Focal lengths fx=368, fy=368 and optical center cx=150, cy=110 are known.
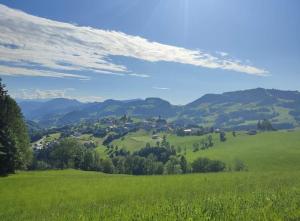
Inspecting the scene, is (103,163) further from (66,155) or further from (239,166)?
(239,166)

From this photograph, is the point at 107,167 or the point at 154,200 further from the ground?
the point at 154,200

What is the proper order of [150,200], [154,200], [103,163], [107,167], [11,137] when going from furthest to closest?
[103,163], [107,167], [11,137], [150,200], [154,200]

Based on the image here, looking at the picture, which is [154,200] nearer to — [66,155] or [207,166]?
[66,155]

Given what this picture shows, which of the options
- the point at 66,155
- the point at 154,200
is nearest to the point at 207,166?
the point at 66,155

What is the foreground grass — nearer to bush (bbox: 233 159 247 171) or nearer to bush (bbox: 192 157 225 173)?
bush (bbox: 192 157 225 173)

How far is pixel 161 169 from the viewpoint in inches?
6752

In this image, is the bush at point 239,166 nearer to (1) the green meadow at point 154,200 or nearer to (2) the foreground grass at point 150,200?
(1) the green meadow at point 154,200

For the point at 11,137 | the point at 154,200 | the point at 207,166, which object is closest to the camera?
the point at 154,200

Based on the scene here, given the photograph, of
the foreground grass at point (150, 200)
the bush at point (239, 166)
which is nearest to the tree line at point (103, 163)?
the bush at point (239, 166)

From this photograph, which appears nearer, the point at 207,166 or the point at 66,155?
the point at 66,155

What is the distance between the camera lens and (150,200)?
34969 millimetres

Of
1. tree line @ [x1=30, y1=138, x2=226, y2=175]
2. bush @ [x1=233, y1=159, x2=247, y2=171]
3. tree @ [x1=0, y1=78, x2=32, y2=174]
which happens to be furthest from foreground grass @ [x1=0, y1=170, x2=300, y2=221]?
bush @ [x1=233, y1=159, x2=247, y2=171]

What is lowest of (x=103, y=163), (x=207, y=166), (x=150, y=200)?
(x=207, y=166)

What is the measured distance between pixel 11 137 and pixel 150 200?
165 feet
